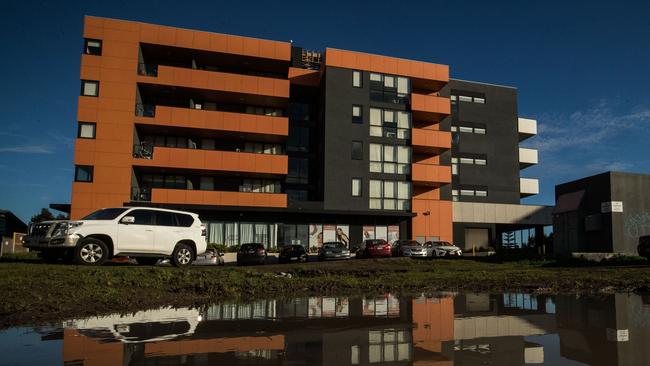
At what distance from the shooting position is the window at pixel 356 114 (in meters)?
46.9

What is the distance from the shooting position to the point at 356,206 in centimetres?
4506

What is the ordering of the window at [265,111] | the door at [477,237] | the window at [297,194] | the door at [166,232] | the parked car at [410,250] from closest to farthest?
the door at [166,232] → the parked car at [410,250] → the window at [265,111] → the window at [297,194] → the door at [477,237]

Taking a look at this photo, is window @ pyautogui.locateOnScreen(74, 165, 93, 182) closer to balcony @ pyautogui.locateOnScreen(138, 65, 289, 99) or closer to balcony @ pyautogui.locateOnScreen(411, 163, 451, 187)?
balcony @ pyautogui.locateOnScreen(138, 65, 289, 99)

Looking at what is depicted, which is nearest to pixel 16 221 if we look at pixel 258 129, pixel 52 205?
pixel 52 205

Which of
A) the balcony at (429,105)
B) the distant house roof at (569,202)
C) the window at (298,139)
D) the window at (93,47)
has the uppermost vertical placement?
the window at (93,47)

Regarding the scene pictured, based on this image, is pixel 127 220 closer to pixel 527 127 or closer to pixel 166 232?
pixel 166 232

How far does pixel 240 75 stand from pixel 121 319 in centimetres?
3792

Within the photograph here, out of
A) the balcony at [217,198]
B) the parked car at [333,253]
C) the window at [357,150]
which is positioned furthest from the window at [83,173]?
the window at [357,150]

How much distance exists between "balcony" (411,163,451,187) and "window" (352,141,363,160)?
16.8 ft

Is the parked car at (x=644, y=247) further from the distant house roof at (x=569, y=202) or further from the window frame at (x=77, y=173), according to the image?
the window frame at (x=77, y=173)

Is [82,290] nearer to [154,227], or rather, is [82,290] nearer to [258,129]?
[154,227]

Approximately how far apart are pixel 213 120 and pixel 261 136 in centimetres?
461

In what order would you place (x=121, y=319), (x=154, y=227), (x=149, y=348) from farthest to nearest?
(x=154, y=227), (x=121, y=319), (x=149, y=348)

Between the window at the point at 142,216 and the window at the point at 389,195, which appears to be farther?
the window at the point at 389,195
